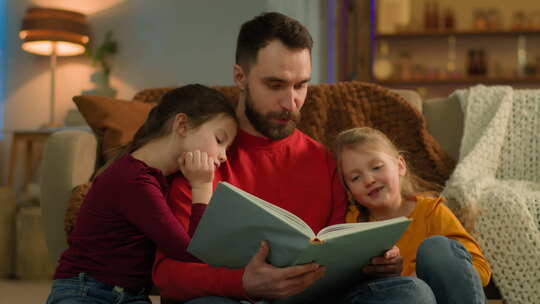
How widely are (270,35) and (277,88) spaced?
13 centimetres

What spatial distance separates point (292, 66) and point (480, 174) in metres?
0.82

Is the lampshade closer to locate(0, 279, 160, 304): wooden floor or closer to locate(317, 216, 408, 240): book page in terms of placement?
locate(0, 279, 160, 304): wooden floor

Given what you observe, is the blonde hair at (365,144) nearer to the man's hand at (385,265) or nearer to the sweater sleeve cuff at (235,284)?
the man's hand at (385,265)

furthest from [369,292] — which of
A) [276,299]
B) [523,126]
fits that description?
[523,126]

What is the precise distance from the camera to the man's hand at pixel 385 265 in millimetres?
982

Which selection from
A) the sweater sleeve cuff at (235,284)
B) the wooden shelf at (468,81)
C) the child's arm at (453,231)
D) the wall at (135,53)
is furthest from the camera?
the wooden shelf at (468,81)

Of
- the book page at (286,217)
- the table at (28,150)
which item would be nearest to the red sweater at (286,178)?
the book page at (286,217)

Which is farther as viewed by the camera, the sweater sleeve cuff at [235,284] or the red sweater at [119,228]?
the red sweater at [119,228]

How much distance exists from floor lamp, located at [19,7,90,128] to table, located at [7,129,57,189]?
6.6 inches

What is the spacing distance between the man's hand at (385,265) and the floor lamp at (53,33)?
2.95 meters

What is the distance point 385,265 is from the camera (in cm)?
99

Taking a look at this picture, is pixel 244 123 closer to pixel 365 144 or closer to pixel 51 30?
pixel 365 144

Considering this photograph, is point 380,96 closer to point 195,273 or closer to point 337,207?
point 337,207

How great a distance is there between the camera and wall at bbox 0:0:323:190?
3.87 m
